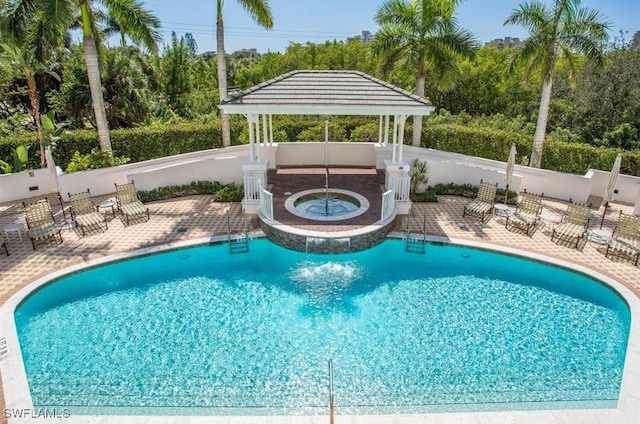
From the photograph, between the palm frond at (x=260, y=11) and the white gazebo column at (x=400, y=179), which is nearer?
the white gazebo column at (x=400, y=179)

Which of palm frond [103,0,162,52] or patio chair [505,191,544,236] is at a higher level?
palm frond [103,0,162,52]

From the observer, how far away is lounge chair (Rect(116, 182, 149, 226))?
1530 cm

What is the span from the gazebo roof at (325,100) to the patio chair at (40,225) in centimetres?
716

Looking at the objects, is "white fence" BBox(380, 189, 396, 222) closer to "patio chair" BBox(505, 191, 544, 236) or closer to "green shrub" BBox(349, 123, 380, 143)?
"patio chair" BBox(505, 191, 544, 236)

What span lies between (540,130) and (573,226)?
614 centimetres

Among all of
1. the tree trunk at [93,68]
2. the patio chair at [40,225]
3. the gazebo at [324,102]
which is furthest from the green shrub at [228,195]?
the tree trunk at [93,68]

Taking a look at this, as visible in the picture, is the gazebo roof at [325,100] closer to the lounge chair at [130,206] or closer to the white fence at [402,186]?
the white fence at [402,186]

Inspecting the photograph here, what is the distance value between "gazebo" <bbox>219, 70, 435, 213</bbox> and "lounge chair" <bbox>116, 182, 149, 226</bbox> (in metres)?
4.00

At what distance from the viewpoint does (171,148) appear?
22.0m

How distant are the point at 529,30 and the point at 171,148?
1836cm

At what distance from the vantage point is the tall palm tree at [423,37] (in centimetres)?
1855

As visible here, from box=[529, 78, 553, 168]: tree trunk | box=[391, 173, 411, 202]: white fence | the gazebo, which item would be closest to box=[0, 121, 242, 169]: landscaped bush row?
the gazebo

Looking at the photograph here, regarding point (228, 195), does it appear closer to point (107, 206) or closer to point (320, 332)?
point (107, 206)

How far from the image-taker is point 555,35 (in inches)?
670
